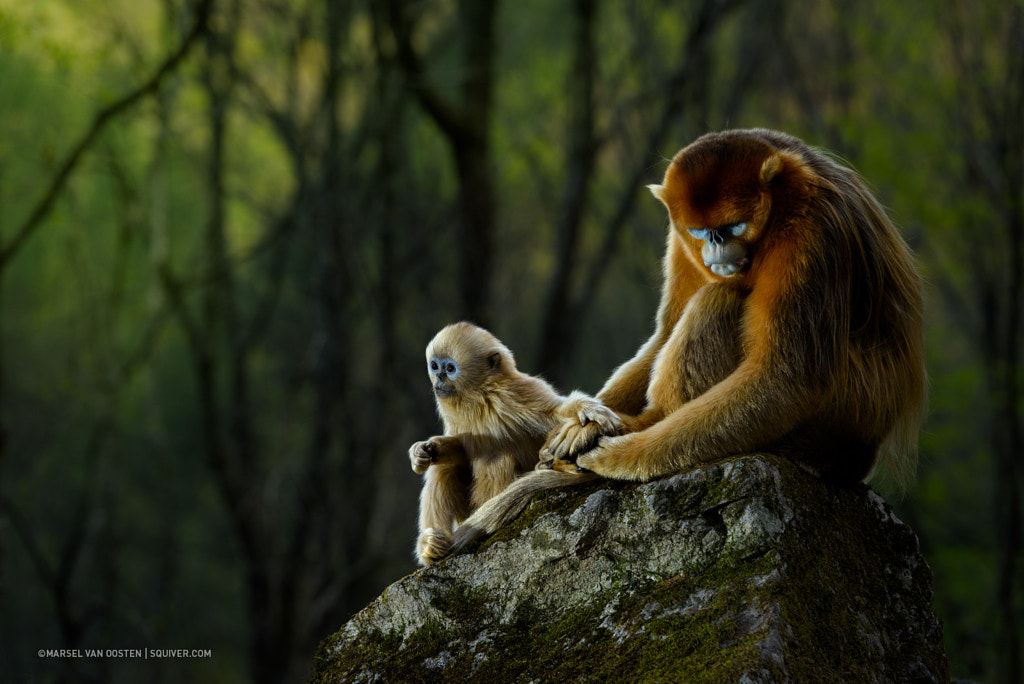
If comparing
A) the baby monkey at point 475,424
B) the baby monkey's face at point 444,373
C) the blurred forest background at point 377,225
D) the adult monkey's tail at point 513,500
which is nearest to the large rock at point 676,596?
the adult monkey's tail at point 513,500

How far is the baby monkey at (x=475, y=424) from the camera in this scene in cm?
391

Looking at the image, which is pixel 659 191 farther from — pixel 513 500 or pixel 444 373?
pixel 513 500

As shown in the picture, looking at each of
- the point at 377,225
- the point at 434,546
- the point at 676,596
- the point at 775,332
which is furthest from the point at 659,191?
the point at 377,225

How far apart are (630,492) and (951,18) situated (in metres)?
9.75

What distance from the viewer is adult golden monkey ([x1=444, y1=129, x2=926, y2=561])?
322cm

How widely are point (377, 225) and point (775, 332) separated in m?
7.99

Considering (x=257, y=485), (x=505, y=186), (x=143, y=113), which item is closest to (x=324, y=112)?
(x=143, y=113)

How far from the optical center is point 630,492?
3.32 m

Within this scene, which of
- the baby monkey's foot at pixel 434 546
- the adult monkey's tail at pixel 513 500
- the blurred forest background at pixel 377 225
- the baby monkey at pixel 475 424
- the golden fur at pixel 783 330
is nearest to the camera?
the golden fur at pixel 783 330

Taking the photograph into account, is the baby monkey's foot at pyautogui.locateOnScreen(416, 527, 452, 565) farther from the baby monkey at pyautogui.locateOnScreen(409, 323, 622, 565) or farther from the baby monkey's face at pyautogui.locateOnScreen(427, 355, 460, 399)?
the baby monkey's face at pyautogui.locateOnScreen(427, 355, 460, 399)

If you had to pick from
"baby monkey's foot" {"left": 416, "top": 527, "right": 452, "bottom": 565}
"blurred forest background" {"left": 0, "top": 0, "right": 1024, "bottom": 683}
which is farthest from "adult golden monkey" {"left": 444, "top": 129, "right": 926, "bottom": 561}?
"blurred forest background" {"left": 0, "top": 0, "right": 1024, "bottom": 683}

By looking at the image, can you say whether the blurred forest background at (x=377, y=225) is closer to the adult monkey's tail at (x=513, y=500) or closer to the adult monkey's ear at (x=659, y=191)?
the adult monkey's tail at (x=513, y=500)

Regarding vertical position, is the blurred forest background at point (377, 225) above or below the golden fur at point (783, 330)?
above

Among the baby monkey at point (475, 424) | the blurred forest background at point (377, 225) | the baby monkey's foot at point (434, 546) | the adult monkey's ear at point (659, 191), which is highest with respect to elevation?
the blurred forest background at point (377, 225)
